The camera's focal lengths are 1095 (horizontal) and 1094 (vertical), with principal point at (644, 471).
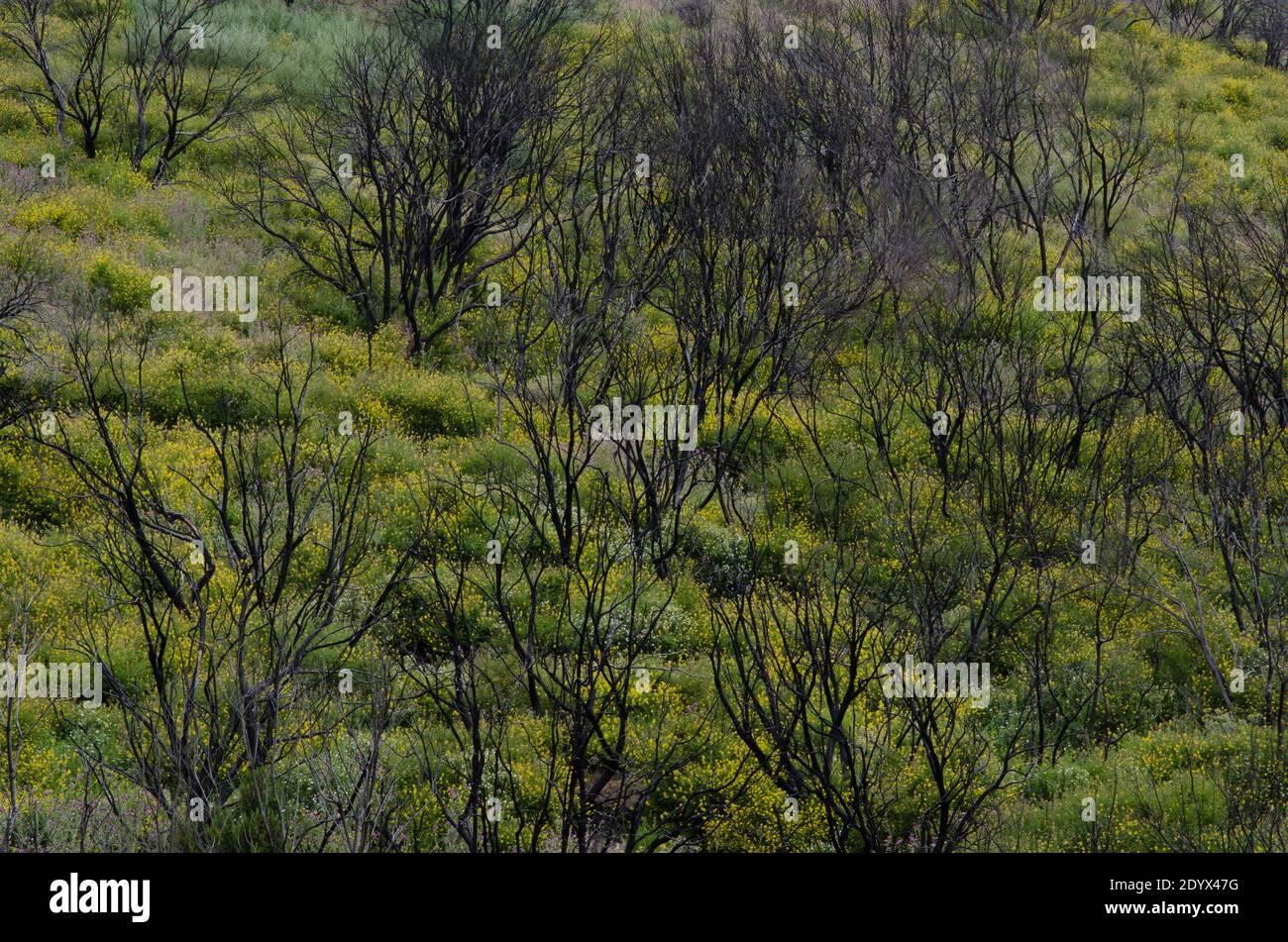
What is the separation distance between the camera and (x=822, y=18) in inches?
882

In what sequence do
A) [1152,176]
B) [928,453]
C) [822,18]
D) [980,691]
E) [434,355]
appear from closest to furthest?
1. [980,691]
2. [928,453]
3. [434,355]
4. [1152,176]
5. [822,18]

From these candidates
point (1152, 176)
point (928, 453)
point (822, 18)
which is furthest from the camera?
point (822, 18)

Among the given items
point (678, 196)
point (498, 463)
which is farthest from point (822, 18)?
point (498, 463)

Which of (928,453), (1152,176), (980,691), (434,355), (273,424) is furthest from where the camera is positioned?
(1152,176)

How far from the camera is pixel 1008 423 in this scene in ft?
40.5

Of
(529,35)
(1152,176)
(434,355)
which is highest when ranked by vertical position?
(529,35)

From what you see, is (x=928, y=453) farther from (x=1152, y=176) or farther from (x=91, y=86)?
(x=91, y=86)

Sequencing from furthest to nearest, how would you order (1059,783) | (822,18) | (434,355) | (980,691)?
(822,18), (434,355), (980,691), (1059,783)

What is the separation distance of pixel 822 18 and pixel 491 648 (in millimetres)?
18235

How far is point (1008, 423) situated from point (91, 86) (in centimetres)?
1476

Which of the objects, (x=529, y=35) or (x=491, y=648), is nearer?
(x=491, y=648)

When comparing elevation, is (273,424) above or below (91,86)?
below

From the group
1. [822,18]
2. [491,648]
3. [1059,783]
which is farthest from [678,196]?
[822,18]

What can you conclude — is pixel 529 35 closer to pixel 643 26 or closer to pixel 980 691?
pixel 643 26
